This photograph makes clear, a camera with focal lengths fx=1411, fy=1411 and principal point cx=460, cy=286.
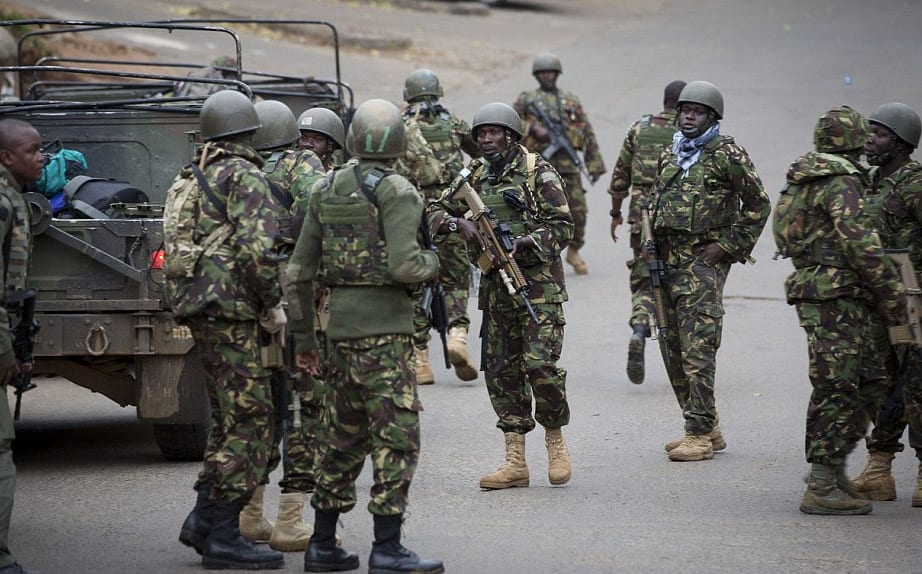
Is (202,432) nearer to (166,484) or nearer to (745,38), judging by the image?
(166,484)

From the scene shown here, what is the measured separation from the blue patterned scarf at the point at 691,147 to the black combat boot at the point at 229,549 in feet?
11.9

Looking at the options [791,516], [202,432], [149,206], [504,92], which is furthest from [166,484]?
[504,92]

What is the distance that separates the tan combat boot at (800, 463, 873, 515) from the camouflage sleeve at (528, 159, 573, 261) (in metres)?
1.77

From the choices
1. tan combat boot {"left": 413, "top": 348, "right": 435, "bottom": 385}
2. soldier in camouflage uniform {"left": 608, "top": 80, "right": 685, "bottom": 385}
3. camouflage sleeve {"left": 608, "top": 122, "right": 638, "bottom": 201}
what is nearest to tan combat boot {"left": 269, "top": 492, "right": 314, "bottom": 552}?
soldier in camouflage uniform {"left": 608, "top": 80, "right": 685, "bottom": 385}

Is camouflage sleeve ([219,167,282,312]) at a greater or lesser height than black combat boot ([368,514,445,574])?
greater

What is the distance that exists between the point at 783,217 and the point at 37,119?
497 cm

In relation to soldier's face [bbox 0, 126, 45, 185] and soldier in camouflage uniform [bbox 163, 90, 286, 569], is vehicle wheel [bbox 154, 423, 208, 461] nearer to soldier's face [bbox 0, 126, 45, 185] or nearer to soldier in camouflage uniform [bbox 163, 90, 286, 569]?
soldier in camouflage uniform [bbox 163, 90, 286, 569]

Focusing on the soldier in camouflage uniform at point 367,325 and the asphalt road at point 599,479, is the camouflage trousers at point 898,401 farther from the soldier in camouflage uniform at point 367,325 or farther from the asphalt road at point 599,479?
the soldier in camouflage uniform at point 367,325

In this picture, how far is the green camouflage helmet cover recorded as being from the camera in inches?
272

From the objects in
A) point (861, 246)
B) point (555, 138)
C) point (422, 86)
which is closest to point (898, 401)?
point (861, 246)

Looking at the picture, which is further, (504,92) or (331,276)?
(504,92)

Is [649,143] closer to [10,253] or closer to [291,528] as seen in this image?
[291,528]

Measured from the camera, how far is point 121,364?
7996 millimetres

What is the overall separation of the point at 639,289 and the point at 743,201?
235 centimetres
